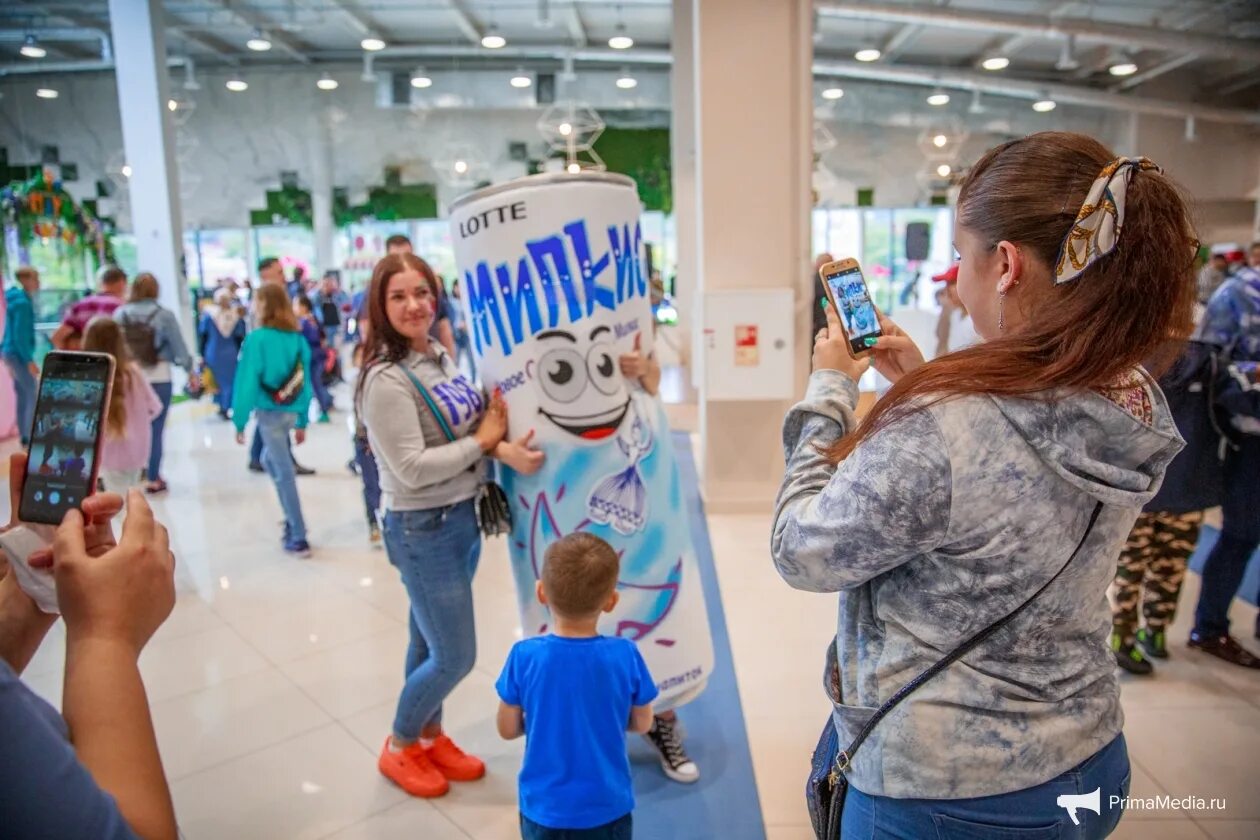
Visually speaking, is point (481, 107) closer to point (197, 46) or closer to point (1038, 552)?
point (197, 46)

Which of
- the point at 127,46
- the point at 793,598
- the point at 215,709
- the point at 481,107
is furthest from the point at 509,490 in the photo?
the point at 481,107

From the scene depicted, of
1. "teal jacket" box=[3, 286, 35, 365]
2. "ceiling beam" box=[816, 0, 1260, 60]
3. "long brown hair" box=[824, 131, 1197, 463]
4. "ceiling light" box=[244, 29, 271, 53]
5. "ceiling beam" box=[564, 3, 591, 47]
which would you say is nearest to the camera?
"long brown hair" box=[824, 131, 1197, 463]

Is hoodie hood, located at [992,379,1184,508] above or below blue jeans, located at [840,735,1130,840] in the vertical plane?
above

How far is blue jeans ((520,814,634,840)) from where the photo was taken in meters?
1.70

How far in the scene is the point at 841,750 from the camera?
112 centimetres

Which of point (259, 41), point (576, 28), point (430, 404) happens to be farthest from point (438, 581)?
point (259, 41)

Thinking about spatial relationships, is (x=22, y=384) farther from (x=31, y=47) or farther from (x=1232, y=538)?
(x=1232, y=538)

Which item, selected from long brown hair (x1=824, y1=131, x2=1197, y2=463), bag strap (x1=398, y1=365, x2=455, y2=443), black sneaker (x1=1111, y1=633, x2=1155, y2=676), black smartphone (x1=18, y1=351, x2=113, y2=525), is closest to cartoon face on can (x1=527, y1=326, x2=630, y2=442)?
bag strap (x1=398, y1=365, x2=455, y2=443)

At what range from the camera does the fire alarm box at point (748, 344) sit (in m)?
4.86

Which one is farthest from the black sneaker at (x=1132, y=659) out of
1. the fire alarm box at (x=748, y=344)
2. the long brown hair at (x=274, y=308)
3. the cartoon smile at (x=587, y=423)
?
the long brown hair at (x=274, y=308)

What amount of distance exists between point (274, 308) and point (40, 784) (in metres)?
4.32

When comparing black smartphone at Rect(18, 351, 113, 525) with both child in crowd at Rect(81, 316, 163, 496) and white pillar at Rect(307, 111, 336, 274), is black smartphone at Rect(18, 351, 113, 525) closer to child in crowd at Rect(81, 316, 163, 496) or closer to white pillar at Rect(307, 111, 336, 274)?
child in crowd at Rect(81, 316, 163, 496)

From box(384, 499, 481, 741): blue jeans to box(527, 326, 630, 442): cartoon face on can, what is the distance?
1.28 feet

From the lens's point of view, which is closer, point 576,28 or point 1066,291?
point 1066,291
